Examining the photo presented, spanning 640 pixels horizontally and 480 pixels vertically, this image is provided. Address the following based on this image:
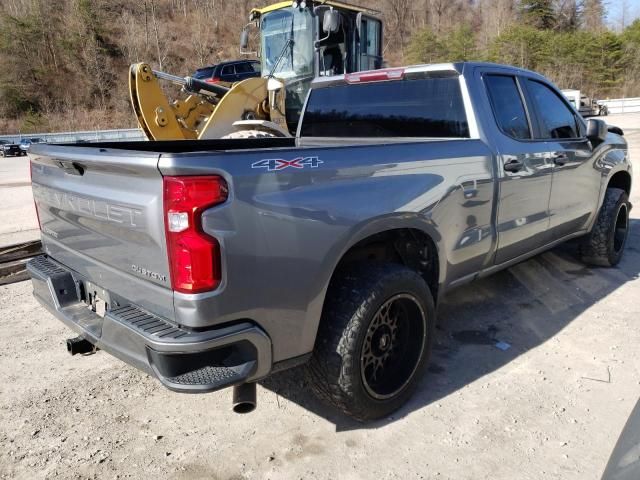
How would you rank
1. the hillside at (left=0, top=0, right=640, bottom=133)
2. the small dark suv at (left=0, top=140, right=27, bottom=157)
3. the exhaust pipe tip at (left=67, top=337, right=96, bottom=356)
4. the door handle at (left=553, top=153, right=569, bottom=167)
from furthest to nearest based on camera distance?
1. the hillside at (left=0, top=0, right=640, bottom=133)
2. the small dark suv at (left=0, top=140, right=27, bottom=157)
3. the door handle at (left=553, top=153, right=569, bottom=167)
4. the exhaust pipe tip at (left=67, top=337, right=96, bottom=356)

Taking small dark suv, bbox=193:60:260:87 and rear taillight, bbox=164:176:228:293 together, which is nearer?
rear taillight, bbox=164:176:228:293

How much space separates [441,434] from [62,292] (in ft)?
7.27

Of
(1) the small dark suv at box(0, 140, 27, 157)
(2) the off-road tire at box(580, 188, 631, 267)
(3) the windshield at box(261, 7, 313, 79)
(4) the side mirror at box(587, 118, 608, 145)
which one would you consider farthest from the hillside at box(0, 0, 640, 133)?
(4) the side mirror at box(587, 118, 608, 145)

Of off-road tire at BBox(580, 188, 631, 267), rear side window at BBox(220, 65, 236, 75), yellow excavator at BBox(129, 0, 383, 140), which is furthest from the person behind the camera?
rear side window at BBox(220, 65, 236, 75)

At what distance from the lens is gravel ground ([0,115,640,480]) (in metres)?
2.57

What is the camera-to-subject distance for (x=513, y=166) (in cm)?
363

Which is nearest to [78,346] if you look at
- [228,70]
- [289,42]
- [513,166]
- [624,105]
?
[513,166]

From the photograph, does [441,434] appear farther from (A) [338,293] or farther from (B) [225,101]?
(B) [225,101]

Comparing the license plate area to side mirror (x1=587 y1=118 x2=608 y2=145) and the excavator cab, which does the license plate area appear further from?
the excavator cab

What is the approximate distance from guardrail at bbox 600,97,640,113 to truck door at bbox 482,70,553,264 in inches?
1636

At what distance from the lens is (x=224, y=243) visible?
83.3 inches

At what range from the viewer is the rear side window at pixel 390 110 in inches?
142

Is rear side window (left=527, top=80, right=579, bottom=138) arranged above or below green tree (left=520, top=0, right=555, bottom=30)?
below

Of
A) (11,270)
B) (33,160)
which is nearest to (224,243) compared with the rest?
(33,160)
